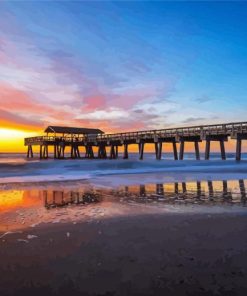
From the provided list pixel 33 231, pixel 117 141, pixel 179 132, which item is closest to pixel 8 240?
pixel 33 231

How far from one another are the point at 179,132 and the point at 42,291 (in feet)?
111

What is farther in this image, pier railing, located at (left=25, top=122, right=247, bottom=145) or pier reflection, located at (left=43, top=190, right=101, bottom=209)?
pier railing, located at (left=25, top=122, right=247, bottom=145)

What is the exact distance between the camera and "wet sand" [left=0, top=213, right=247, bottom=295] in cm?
396

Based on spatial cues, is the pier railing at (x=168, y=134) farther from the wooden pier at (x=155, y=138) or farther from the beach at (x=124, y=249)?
the beach at (x=124, y=249)

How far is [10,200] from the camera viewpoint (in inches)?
439

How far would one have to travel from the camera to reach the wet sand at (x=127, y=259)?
3.96 meters

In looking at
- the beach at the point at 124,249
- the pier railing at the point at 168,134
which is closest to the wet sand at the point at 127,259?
Result: the beach at the point at 124,249

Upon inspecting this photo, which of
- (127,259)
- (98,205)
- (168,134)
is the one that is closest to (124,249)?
(127,259)

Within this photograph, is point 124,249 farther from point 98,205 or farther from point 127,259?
point 98,205

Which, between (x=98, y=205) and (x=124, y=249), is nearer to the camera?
(x=124, y=249)

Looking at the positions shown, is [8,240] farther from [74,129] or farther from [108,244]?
[74,129]

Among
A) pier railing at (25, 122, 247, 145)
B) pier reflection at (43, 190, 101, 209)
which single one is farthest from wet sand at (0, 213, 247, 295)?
pier railing at (25, 122, 247, 145)

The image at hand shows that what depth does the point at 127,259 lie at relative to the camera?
4.93 metres

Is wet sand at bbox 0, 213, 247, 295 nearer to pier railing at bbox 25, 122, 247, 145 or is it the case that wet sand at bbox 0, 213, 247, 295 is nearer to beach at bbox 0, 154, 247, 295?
beach at bbox 0, 154, 247, 295
